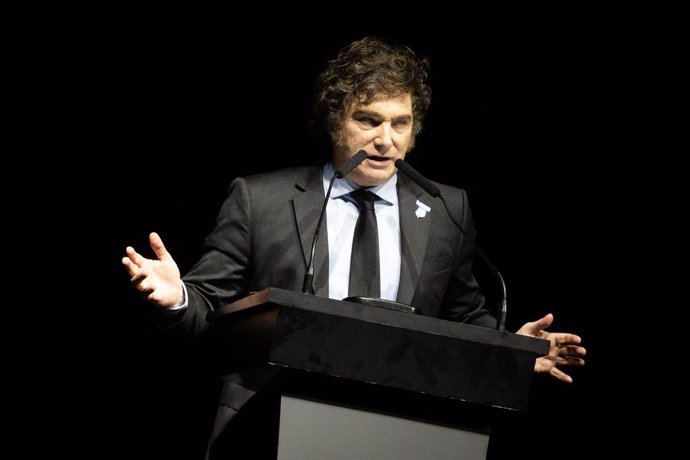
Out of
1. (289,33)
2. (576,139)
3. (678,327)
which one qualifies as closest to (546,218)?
(576,139)

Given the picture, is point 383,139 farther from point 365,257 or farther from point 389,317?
point 389,317

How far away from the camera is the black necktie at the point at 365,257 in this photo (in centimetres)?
248

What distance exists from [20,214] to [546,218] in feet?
6.20

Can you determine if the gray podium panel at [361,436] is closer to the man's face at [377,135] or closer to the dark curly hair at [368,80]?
the man's face at [377,135]

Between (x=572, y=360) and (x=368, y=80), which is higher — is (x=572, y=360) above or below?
below

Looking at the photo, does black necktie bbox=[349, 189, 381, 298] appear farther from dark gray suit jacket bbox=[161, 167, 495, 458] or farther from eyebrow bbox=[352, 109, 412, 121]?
eyebrow bbox=[352, 109, 412, 121]

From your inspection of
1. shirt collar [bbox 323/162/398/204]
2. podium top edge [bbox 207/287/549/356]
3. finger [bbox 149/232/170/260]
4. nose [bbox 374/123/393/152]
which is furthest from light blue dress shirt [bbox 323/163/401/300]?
podium top edge [bbox 207/287/549/356]

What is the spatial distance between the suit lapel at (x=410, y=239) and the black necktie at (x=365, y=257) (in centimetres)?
11

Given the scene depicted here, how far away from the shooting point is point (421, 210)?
2742 mm

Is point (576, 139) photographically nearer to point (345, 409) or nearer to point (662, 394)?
point (662, 394)

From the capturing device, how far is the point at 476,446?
1.81m

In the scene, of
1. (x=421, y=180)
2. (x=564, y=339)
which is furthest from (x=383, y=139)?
(x=564, y=339)

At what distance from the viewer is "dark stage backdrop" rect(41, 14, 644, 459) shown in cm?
310

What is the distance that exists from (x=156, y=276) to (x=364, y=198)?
746 mm
